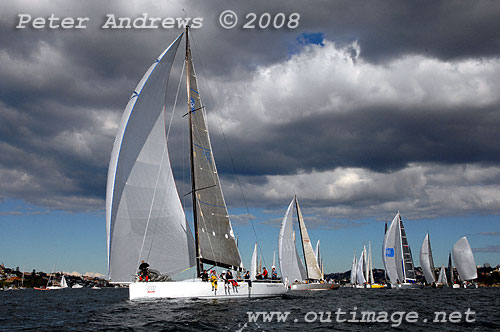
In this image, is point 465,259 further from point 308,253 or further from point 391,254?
point 308,253

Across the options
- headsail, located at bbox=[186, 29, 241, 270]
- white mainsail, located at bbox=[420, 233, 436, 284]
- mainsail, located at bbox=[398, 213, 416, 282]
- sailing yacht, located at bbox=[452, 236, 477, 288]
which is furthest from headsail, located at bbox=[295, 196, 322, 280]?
sailing yacht, located at bbox=[452, 236, 477, 288]

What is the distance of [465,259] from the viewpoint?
299 ft

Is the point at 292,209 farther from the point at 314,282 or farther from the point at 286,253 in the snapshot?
the point at 314,282

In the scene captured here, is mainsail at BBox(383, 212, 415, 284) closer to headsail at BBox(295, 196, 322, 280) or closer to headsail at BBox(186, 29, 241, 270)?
headsail at BBox(295, 196, 322, 280)

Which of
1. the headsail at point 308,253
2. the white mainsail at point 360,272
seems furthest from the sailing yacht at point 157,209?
the white mainsail at point 360,272

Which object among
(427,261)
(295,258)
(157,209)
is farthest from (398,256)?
(157,209)

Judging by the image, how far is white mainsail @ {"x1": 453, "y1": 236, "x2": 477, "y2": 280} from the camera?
90875 mm

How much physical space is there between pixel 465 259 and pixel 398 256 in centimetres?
2005

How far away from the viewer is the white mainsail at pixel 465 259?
9088cm

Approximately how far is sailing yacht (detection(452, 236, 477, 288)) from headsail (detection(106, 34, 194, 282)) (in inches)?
3085

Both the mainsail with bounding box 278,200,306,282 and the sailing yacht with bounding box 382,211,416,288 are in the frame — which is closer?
the mainsail with bounding box 278,200,306,282

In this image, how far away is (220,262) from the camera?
30.9 metres

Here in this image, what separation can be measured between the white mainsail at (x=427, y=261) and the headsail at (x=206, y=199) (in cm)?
6774

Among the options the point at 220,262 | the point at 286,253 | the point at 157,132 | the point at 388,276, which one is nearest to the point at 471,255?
the point at 388,276
